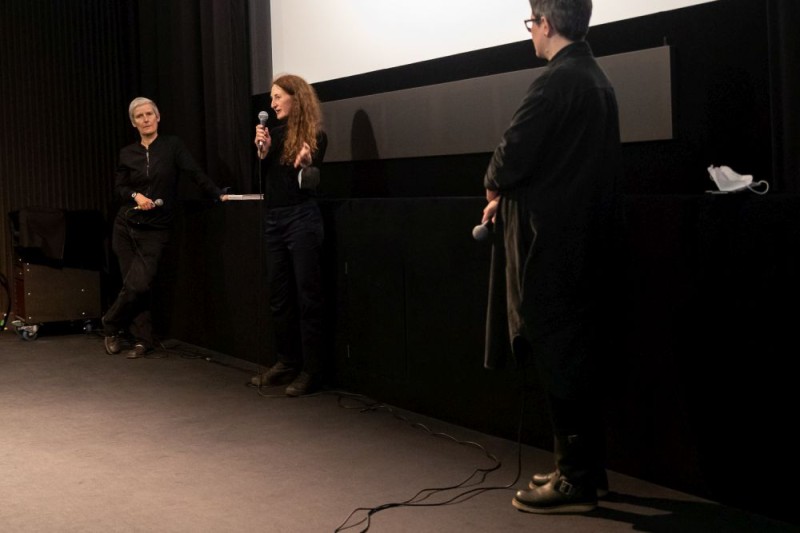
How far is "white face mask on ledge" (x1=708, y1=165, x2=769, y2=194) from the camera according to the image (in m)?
2.56

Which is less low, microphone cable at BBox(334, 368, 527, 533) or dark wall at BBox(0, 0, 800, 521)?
dark wall at BBox(0, 0, 800, 521)

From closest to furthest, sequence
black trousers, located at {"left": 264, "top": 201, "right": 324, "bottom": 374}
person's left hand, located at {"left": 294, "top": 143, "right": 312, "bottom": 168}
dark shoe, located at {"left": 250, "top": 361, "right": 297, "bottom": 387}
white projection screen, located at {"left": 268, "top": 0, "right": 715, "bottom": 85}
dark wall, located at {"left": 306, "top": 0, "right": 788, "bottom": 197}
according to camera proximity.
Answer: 1. dark wall, located at {"left": 306, "top": 0, "right": 788, "bottom": 197}
2. white projection screen, located at {"left": 268, "top": 0, "right": 715, "bottom": 85}
3. person's left hand, located at {"left": 294, "top": 143, "right": 312, "bottom": 168}
4. black trousers, located at {"left": 264, "top": 201, "right": 324, "bottom": 374}
5. dark shoe, located at {"left": 250, "top": 361, "right": 297, "bottom": 387}

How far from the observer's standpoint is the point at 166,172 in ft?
17.5

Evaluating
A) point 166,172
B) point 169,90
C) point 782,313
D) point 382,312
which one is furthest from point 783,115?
point 169,90

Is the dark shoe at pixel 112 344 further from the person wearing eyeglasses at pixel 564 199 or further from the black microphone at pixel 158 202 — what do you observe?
the person wearing eyeglasses at pixel 564 199

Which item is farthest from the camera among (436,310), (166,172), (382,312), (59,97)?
(59,97)

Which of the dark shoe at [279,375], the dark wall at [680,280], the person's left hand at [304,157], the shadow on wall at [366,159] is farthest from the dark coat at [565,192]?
the dark shoe at [279,375]

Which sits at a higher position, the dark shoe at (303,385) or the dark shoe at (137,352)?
the dark shoe at (137,352)

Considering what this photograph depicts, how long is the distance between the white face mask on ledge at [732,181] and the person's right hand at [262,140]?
2.15 metres

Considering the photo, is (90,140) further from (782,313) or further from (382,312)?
(782,313)

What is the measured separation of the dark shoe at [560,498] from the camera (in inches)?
105

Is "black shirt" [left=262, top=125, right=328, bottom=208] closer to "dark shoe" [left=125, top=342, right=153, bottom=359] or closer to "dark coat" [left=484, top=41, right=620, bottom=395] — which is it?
"dark shoe" [left=125, top=342, right=153, bottom=359]

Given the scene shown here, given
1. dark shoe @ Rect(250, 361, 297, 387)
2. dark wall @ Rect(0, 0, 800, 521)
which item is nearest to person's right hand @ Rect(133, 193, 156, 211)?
dark wall @ Rect(0, 0, 800, 521)

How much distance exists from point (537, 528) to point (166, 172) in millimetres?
3489
